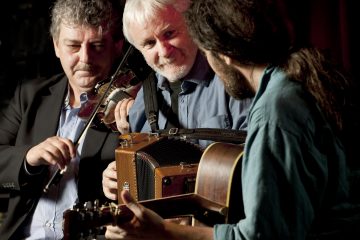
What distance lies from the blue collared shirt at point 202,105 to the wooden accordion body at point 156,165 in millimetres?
171

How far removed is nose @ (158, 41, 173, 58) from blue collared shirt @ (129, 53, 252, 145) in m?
0.12

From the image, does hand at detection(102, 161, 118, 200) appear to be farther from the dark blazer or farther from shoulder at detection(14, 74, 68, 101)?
shoulder at detection(14, 74, 68, 101)

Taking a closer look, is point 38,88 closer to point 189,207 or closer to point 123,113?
point 123,113

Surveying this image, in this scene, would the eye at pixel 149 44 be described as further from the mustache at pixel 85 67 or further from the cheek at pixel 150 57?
the mustache at pixel 85 67

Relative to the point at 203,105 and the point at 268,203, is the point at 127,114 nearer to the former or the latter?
the point at 203,105

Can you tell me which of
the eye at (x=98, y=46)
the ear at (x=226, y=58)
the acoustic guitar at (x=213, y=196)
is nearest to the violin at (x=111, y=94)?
the eye at (x=98, y=46)

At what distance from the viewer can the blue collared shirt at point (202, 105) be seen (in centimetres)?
199

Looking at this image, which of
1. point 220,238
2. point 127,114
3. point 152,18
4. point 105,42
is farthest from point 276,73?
point 105,42

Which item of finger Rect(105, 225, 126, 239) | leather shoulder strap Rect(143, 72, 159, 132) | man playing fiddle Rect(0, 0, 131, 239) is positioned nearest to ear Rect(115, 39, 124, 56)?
man playing fiddle Rect(0, 0, 131, 239)

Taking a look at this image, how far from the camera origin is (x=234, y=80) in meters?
1.58

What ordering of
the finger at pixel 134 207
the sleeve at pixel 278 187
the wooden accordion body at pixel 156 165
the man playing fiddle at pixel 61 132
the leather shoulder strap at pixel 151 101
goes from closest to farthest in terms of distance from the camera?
the sleeve at pixel 278 187, the finger at pixel 134 207, the wooden accordion body at pixel 156 165, the leather shoulder strap at pixel 151 101, the man playing fiddle at pixel 61 132

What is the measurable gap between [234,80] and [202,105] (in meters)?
0.51

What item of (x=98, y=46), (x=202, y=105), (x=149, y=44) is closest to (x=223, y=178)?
(x=202, y=105)

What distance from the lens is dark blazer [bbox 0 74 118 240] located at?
2.38m
